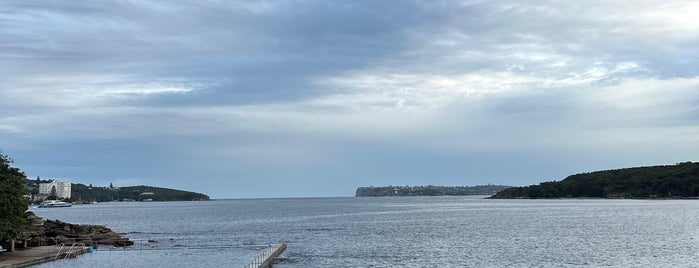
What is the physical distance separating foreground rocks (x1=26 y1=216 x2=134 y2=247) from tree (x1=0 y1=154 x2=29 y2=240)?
9474mm

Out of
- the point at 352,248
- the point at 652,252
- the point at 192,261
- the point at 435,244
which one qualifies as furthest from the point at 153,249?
the point at 652,252

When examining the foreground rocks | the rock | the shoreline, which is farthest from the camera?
the rock

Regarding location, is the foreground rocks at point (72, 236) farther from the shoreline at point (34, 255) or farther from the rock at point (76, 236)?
the shoreline at point (34, 255)

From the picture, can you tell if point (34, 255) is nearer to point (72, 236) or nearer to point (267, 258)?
point (267, 258)

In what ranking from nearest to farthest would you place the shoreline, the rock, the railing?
the shoreline
the railing
the rock

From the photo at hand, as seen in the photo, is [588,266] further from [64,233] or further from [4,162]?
[64,233]

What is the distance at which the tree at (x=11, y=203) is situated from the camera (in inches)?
2486

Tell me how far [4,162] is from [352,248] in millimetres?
40907

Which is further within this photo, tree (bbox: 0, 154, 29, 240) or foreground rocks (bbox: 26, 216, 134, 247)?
foreground rocks (bbox: 26, 216, 134, 247)

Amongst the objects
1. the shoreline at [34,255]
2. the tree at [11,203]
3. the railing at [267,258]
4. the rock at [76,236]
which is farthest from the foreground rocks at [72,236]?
the railing at [267,258]

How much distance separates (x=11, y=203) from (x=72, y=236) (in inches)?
1098

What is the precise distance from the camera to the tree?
207 ft

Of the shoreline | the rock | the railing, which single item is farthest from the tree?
the railing

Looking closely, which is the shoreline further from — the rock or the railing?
the railing
